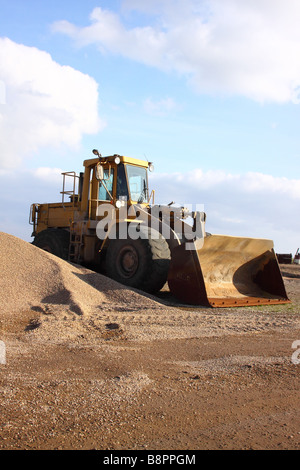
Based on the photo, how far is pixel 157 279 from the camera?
34.3ft

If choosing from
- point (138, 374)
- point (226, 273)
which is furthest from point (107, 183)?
point (138, 374)

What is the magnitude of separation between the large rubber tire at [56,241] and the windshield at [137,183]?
270cm

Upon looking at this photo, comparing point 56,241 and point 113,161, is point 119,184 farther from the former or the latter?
point 56,241

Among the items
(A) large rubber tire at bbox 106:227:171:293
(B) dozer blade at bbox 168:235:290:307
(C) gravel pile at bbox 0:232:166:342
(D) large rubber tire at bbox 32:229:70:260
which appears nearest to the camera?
(C) gravel pile at bbox 0:232:166:342

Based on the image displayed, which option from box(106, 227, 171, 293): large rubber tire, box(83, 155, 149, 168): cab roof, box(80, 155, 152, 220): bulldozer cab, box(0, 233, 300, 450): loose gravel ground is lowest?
box(0, 233, 300, 450): loose gravel ground

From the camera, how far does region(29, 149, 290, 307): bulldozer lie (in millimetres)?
9844

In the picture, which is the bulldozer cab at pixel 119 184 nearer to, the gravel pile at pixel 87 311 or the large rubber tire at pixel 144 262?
the large rubber tire at pixel 144 262

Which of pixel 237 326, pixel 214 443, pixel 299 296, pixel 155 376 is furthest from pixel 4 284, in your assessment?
pixel 299 296

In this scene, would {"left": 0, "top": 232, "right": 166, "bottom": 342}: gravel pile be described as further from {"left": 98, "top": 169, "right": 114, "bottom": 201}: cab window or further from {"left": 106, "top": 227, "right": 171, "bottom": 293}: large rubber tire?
{"left": 98, "top": 169, "right": 114, "bottom": 201}: cab window

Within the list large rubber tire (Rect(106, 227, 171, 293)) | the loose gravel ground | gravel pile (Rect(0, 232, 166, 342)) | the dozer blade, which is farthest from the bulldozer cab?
the loose gravel ground

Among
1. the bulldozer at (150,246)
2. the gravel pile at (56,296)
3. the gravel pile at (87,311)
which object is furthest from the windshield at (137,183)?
the gravel pile at (87,311)

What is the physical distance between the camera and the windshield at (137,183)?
12398 millimetres

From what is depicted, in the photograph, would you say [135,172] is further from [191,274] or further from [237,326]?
[237,326]

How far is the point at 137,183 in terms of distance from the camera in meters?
12.6
